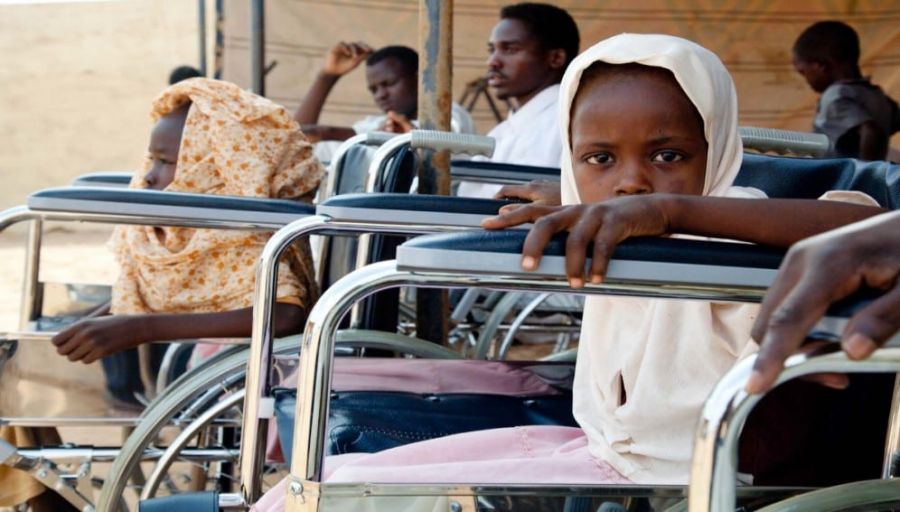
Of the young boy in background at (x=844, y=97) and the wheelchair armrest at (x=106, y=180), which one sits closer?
the wheelchair armrest at (x=106, y=180)

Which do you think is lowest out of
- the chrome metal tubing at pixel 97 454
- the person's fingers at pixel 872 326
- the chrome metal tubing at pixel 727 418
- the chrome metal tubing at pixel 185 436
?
the chrome metal tubing at pixel 97 454

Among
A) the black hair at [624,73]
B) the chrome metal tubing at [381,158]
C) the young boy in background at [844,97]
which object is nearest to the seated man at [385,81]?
the young boy in background at [844,97]

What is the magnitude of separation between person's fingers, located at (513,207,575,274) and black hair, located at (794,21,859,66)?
14.6 ft

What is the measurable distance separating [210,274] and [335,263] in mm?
306

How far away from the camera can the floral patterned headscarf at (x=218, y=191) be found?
8.62 feet

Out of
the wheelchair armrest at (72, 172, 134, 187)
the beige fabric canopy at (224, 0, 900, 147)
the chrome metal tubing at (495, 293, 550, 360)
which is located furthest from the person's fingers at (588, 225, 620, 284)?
the beige fabric canopy at (224, 0, 900, 147)

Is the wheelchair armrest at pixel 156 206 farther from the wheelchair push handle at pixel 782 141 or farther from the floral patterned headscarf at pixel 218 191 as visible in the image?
the wheelchair push handle at pixel 782 141

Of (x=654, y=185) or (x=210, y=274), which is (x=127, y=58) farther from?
(x=654, y=185)

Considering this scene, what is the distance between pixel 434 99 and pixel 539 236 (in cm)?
162

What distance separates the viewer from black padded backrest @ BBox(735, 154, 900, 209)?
1.72 m

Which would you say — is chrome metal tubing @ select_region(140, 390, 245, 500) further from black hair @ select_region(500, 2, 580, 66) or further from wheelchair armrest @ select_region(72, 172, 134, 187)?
black hair @ select_region(500, 2, 580, 66)

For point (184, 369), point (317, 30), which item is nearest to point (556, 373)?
point (184, 369)

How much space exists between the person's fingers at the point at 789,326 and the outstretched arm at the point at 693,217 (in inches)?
9.3

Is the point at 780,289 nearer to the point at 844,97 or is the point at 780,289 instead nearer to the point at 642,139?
the point at 642,139
